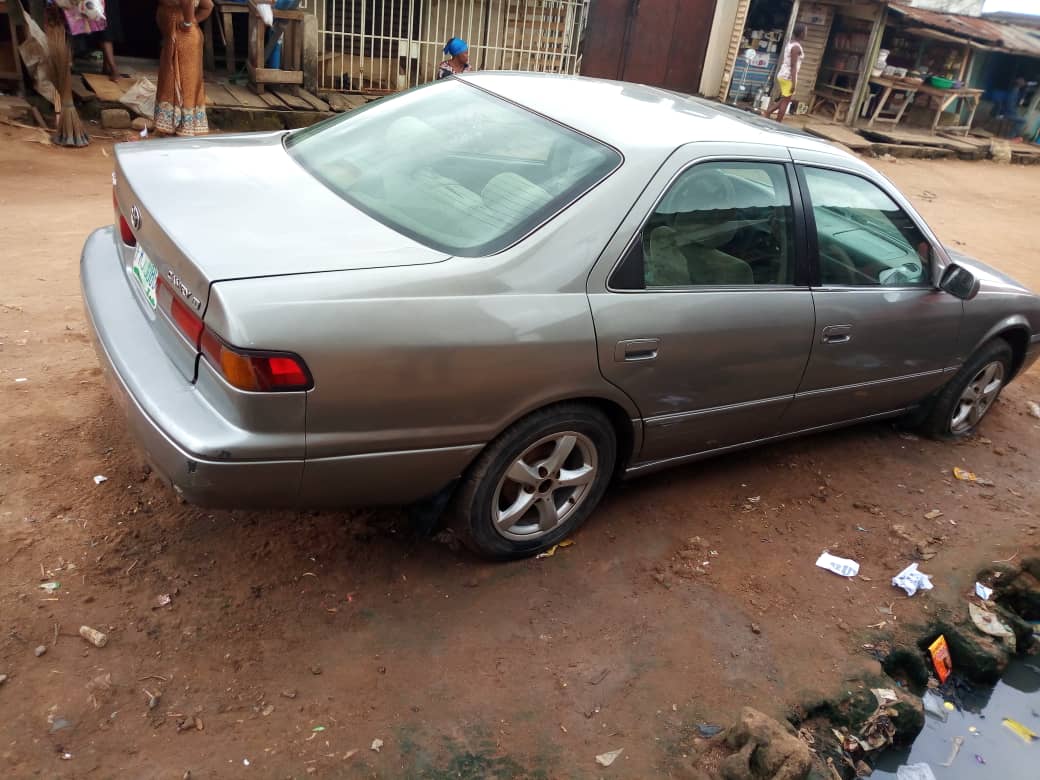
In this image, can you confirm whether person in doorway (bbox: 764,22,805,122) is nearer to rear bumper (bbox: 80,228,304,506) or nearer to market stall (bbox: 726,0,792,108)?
market stall (bbox: 726,0,792,108)

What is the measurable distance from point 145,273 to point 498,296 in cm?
121

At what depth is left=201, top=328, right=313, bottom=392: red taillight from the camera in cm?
228

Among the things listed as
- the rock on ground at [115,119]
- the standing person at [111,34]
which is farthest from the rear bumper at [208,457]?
the standing person at [111,34]

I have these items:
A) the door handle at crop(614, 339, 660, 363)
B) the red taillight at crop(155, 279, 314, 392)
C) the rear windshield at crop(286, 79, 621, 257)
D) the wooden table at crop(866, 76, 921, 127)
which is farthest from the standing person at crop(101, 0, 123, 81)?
the wooden table at crop(866, 76, 921, 127)

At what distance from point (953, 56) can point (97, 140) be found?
58.1ft

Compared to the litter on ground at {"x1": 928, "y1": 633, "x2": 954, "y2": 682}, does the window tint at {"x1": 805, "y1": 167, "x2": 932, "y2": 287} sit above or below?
above

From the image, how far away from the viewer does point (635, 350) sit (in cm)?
299

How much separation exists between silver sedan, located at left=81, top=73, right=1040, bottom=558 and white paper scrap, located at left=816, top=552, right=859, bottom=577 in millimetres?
599

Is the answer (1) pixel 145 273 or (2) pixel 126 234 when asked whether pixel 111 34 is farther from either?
(1) pixel 145 273

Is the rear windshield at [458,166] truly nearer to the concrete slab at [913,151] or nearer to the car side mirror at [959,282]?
the car side mirror at [959,282]

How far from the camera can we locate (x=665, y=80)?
50.6 feet

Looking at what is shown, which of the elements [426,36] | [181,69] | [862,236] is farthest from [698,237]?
[426,36]

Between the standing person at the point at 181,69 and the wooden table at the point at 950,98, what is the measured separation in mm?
14907

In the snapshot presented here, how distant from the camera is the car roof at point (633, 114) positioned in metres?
3.13
